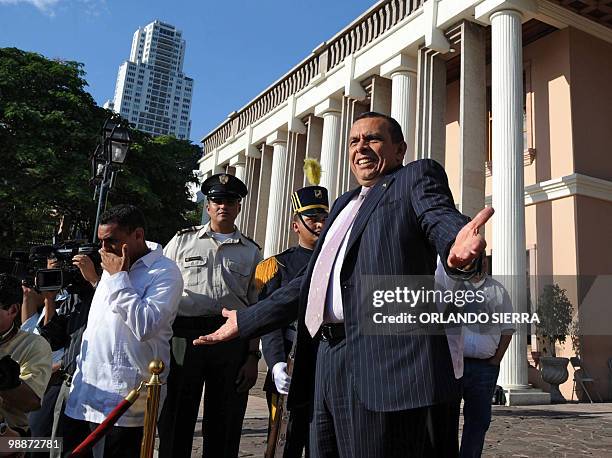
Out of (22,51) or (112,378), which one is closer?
(112,378)

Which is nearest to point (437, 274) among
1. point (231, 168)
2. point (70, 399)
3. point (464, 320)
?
point (464, 320)

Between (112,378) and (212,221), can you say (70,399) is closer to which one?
(112,378)

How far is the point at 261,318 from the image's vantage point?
7.31ft

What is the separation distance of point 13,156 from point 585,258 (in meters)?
16.9

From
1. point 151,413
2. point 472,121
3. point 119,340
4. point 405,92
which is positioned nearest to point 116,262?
point 119,340

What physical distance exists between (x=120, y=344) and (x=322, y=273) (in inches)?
49.6

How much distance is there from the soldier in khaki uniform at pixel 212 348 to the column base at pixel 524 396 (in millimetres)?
7229

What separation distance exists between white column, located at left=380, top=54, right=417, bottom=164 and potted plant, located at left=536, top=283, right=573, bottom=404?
4452 millimetres

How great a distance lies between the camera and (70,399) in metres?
2.79

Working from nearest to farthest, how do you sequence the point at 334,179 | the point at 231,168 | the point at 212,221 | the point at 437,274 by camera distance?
the point at 437,274
the point at 212,221
the point at 334,179
the point at 231,168

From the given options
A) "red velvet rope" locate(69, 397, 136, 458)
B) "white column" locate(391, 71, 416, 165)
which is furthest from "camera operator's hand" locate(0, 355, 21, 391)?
"white column" locate(391, 71, 416, 165)

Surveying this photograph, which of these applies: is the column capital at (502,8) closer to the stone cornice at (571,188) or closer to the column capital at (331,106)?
the stone cornice at (571,188)

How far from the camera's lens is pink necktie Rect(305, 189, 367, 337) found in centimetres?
207

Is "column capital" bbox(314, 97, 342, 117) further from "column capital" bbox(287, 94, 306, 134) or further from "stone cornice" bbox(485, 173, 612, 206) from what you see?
"stone cornice" bbox(485, 173, 612, 206)
